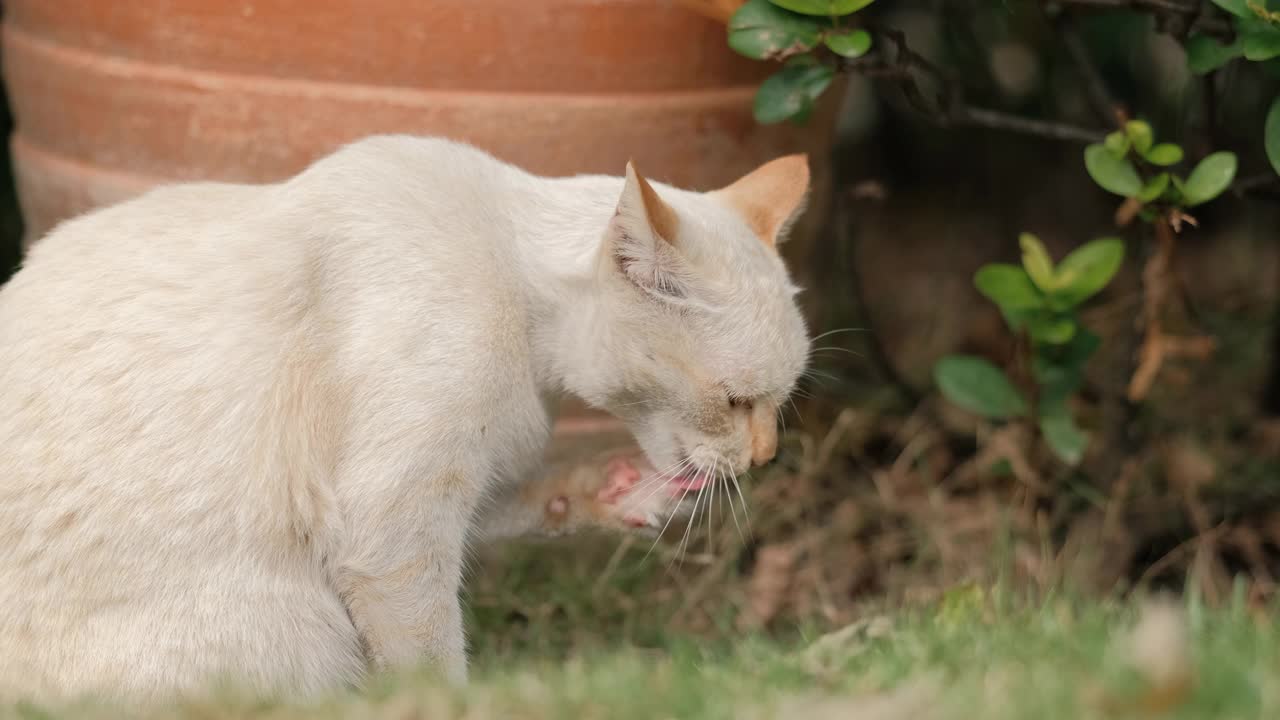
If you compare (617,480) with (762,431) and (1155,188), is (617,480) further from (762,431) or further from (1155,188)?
(1155,188)

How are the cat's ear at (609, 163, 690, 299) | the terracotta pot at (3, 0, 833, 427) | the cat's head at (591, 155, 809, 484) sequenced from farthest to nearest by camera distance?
the terracotta pot at (3, 0, 833, 427)
the cat's head at (591, 155, 809, 484)
the cat's ear at (609, 163, 690, 299)

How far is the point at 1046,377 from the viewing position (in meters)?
2.51

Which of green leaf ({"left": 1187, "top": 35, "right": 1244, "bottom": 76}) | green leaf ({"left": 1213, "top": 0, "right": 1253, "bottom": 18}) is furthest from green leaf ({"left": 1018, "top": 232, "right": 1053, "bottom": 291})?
green leaf ({"left": 1213, "top": 0, "right": 1253, "bottom": 18})

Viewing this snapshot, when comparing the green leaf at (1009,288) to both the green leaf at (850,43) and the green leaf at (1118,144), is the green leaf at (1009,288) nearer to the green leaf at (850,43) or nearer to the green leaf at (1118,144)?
the green leaf at (1118,144)

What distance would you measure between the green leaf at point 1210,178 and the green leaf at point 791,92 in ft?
1.85

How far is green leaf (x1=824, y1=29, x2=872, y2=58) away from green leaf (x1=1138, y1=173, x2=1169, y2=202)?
0.47 m

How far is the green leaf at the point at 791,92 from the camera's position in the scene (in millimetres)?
2197

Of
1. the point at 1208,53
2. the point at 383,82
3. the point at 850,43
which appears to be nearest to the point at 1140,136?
the point at 1208,53

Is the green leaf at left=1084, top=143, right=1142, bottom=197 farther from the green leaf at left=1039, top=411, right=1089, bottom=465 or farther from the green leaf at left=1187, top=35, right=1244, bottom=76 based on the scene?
the green leaf at left=1039, top=411, right=1089, bottom=465

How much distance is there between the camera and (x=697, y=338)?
1.88m

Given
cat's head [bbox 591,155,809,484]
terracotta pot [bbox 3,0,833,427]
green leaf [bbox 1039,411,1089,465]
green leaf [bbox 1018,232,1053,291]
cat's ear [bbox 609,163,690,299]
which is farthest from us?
green leaf [bbox 1039,411,1089,465]

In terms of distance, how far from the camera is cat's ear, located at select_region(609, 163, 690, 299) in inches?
68.4

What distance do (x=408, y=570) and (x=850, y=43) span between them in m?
0.99

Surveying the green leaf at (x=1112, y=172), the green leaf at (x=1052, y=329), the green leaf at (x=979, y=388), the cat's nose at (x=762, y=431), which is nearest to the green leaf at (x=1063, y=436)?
the green leaf at (x=979, y=388)
